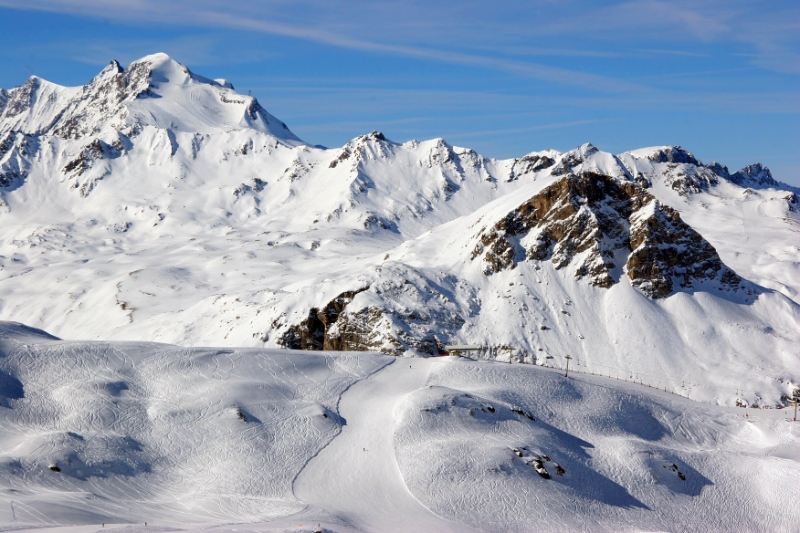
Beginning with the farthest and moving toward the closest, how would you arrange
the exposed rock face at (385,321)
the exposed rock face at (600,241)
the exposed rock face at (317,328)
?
the exposed rock face at (600,241)
the exposed rock face at (317,328)
the exposed rock face at (385,321)

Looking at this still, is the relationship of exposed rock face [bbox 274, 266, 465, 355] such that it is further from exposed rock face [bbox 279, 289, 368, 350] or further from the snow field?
the snow field

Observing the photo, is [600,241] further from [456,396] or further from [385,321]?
[456,396]

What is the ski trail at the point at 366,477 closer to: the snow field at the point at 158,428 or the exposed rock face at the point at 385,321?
the snow field at the point at 158,428

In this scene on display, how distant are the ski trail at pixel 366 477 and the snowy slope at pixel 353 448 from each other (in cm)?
15

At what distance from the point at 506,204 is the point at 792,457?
65680 millimetres

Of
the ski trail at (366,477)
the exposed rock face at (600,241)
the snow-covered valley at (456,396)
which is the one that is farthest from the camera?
the exposed rock face at (600,241)

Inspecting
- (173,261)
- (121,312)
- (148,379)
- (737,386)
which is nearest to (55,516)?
(148,379)

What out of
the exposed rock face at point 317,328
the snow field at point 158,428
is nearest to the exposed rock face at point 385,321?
the exposed rock face at point 317,328

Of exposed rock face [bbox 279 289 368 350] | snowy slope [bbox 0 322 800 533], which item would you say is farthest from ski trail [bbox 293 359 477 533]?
exposed rock face [bbox 279 289 368 350]

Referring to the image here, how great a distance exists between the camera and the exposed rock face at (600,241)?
357ft

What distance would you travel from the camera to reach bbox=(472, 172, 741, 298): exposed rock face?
357 feet

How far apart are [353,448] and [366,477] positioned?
3939 millimetres

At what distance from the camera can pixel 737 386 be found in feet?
307

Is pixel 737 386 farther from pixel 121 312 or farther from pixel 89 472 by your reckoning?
pixel 121 312
